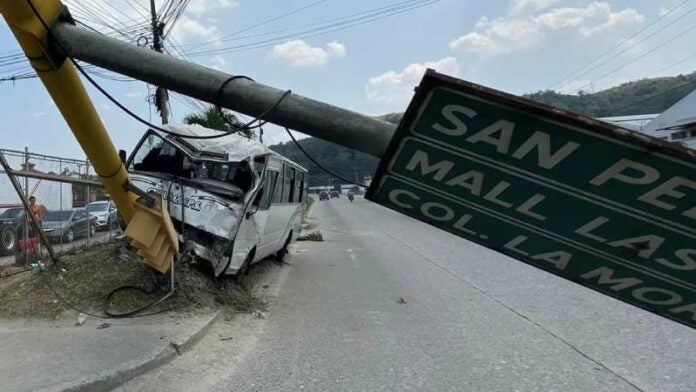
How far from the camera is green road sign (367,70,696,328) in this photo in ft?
7.04

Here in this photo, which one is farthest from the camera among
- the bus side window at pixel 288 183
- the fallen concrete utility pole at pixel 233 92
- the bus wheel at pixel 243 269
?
the bus side window at pixel 288 183

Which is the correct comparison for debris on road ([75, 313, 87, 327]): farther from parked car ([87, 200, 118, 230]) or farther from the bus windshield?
parked car ([87, 200, 118, 230])

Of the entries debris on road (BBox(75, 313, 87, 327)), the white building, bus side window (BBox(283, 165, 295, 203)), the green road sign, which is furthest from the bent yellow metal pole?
the white building

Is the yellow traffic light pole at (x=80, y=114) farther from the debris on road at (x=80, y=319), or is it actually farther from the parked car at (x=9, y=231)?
the parked car at (x=9, y=231)

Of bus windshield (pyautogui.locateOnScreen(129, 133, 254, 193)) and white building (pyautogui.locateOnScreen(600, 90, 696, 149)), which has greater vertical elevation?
white building (pyautogui.locateOnScreen(600, 90, 696, 149))

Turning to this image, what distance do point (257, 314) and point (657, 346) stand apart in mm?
5105

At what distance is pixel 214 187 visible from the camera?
29.0 feet

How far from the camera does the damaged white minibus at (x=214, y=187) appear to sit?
27.9 ft

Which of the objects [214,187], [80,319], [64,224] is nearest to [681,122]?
[214,187]

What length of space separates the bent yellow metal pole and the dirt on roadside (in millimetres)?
1254

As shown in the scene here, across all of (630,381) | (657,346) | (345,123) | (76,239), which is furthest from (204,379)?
(76,239)

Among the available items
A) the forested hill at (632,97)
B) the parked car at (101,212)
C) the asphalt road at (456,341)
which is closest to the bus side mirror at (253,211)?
the asphalt road at (456,341)

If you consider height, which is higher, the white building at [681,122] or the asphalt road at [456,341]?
the white building at [681,122]

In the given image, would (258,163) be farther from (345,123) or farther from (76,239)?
(76,239)
